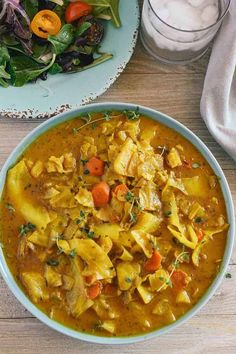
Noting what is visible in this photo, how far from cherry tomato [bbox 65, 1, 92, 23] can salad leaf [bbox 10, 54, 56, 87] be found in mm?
196

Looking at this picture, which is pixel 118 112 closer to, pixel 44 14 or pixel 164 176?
pixel 164 176

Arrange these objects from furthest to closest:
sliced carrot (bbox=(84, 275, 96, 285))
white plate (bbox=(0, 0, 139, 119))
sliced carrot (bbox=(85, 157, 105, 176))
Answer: white plate (bbox=(0, 0, 139, 119)) < sliced carrot (bbox=(85, 157, 105, 176)) < sliced carrot (bbox=(84, 275, 96, 285))

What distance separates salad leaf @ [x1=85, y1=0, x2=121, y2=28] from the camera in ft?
9.46

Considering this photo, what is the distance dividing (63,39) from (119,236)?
911mm

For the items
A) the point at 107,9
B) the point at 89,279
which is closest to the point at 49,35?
the point at 107,9

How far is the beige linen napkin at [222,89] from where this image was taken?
283 centimetres

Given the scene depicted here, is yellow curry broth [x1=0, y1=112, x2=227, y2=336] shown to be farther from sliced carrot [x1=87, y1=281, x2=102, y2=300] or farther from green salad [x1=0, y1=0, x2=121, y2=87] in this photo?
green salad [x1=0, y1=0, x2=121, y2=87]

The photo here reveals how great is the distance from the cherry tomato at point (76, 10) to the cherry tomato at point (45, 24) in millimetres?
59

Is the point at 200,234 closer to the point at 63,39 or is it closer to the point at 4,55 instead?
the point at 63,39

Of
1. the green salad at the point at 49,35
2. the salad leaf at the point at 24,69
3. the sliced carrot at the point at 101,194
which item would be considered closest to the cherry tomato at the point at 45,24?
the green salad at the point at 49,35

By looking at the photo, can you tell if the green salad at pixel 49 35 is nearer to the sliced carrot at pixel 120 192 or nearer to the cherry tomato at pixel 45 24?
the cherry tomato at pixel 45 24

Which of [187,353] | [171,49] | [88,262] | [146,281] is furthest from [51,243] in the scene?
[171,49]

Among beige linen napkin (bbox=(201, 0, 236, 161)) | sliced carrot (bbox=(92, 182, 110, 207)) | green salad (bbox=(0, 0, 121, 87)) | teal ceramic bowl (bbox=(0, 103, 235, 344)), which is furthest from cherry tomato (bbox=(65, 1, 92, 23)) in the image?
sliced carrot (bbox=(92, 182, 110, 207))

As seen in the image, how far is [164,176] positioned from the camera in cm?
268
